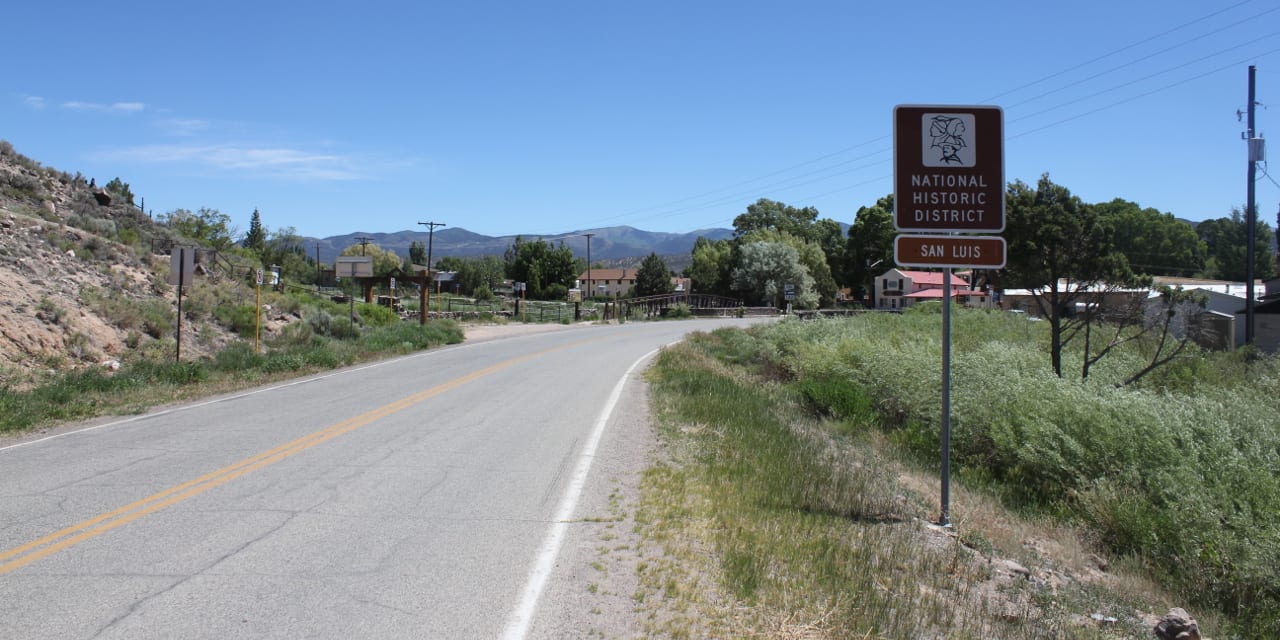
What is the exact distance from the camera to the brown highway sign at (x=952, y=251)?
696cm

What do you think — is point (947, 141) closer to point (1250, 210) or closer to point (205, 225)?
point (1250, 210)

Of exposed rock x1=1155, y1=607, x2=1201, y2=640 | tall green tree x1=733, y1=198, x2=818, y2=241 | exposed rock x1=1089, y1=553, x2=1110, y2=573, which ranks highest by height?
tall green tree x1=733, y1=198, x2=818, y2=241

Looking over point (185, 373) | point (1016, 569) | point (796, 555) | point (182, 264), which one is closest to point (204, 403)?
point (185, 373)

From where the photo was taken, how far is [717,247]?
117 m

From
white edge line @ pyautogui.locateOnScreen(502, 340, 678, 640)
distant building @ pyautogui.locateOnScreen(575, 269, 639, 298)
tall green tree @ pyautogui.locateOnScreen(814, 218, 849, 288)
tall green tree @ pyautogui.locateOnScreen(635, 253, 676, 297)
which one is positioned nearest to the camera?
white edge line @ pyautogui.locateOnScreen(502, 340, 678, 640)

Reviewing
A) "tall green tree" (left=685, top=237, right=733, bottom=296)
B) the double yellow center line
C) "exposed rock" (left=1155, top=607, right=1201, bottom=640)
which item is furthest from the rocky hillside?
"tall green tree" (left=685, top=237, right=733, bottom=296)

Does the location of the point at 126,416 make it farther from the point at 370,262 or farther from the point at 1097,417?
the point at 370,262

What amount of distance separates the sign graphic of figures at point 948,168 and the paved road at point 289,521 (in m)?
4.02

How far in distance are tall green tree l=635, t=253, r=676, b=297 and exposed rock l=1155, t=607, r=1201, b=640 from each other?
3966 inches

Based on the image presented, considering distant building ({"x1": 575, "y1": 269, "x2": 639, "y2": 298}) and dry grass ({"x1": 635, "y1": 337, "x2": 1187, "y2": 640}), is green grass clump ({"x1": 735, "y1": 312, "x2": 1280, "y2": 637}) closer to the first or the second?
dry grass ({"x1": 635, "y1": 337, "x2": 1187, "y2": 640})

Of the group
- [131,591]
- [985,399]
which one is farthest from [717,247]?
[131,591]

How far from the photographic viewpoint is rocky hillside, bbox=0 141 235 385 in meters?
18.8

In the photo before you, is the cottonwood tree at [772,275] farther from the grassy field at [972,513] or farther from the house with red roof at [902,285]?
the grassy field at [972,513]

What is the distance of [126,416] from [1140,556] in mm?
13748
